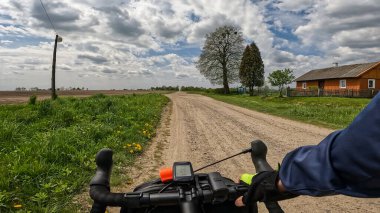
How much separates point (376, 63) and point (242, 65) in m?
24.7

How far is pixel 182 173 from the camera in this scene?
1778 mm

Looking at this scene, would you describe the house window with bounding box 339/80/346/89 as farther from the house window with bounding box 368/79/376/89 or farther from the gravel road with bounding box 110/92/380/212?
the gravel road with bounding box 110/92/380/212

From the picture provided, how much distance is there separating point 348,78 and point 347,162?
50.6m

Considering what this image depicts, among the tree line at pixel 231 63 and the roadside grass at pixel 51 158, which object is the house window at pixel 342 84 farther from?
the roadside grass at pixel 51 158

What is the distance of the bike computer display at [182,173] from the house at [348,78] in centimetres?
4716

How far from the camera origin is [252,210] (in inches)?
75.3

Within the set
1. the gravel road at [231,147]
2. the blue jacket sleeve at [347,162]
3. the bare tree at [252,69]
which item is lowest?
the gravel road at [231,147]

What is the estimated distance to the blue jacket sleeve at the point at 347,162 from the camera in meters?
0.88

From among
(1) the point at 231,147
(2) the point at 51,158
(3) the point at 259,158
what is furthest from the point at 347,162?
(1) the point at 231,147

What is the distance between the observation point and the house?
4409 centimetres

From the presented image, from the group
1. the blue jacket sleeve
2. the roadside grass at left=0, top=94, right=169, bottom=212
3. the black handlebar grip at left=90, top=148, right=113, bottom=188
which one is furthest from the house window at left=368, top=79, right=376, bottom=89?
the blue jacket sleeve

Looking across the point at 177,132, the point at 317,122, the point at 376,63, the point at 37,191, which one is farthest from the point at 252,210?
the point at 376,63

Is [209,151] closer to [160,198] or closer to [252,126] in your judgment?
[252,126]

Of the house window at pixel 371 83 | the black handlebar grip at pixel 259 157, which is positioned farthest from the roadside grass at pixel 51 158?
the house window at pixel 371 83
